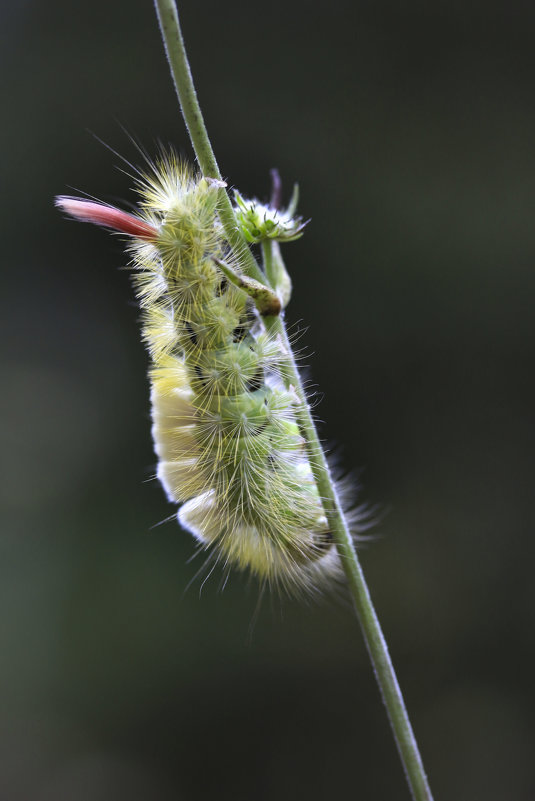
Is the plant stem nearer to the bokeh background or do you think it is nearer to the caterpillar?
the caterpillar

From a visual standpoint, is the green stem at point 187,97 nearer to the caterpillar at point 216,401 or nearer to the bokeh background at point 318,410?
the caterpillar at point 216,401

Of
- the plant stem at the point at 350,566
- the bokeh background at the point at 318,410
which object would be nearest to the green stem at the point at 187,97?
the plant stem at the point at 350,566

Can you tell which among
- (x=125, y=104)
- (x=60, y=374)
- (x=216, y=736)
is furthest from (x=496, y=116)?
(x=216, y=736)

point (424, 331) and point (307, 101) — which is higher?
point (307, 101)

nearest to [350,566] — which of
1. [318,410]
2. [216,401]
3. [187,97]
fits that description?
[216,401]

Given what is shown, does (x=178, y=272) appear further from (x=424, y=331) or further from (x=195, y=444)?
(x=424, y=331)

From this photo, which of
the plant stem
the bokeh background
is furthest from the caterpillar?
the bokeh background
